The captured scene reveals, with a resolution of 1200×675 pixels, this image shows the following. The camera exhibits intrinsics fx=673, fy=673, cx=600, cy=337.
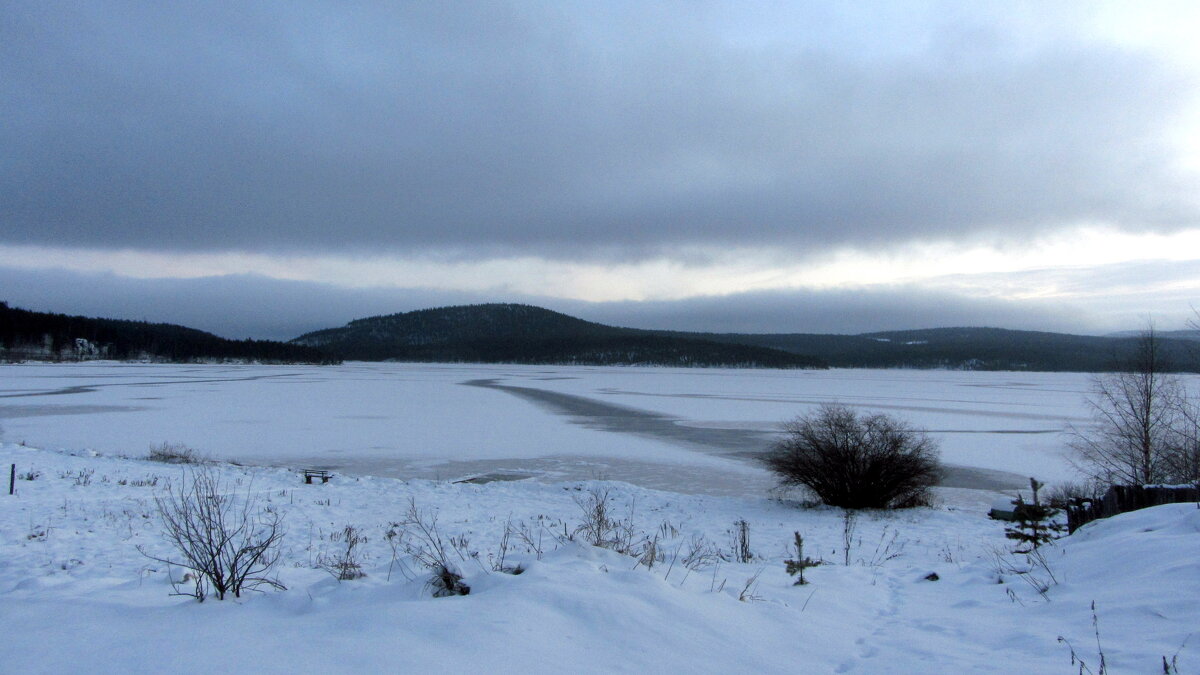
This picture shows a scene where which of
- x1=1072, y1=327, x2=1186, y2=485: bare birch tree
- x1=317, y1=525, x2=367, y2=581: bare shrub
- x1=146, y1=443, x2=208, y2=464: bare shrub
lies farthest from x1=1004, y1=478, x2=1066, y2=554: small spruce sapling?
x1=146, y1=443, x2=208, y2=464: bare shrub

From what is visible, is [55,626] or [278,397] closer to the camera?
[55,626]

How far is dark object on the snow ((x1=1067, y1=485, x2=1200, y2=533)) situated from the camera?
8.16 metres

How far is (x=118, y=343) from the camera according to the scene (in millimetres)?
129750

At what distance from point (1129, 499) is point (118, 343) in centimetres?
15682

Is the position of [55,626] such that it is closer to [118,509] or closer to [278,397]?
[118,509]

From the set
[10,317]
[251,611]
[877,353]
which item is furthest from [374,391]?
[877,353]

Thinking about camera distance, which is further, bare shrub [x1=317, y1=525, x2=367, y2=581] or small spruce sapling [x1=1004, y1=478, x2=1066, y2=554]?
small spruce sapling [x1=1004, y1=478, x2=1066, y2=554]

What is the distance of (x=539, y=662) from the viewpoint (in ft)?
10.5

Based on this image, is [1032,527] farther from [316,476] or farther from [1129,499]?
[316,476]

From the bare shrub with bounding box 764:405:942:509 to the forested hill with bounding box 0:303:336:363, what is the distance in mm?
132425

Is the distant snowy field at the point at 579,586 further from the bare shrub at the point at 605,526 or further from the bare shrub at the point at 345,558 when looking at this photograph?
the bare shrub at the point at 605,526

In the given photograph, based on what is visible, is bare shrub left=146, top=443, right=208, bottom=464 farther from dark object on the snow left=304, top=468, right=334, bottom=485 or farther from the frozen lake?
dark object on the snow left=304, top=468, right=334, bottom=485

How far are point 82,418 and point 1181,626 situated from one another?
122ft

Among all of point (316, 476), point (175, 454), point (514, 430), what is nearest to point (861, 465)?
point (316, 476)
